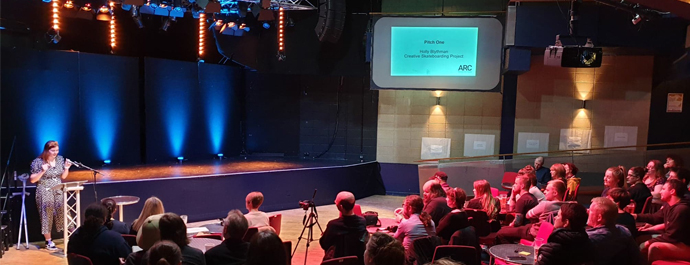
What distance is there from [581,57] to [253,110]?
282 inches

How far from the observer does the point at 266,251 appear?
3.13m

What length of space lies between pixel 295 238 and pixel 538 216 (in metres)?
3.45

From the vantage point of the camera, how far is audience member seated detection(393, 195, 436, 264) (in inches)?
190

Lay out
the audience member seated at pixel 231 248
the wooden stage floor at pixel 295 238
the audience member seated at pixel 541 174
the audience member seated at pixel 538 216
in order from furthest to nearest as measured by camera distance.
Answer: the audience member seated at pixel 541 174, the wooden stage floor at pixel 295 238, the audience member seated at pixel 538 216, the audience member seated at pixel 231 248

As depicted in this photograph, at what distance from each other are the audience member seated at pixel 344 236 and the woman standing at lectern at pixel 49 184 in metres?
4.10

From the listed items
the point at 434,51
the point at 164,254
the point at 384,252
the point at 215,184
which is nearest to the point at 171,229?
the point at 164,254

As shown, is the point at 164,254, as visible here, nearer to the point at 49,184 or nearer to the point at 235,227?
the point at 235,227

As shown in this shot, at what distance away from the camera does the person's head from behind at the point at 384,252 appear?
270 centimetres

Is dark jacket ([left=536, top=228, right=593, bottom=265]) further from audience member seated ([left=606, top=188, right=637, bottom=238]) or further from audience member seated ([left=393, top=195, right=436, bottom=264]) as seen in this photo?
audience member seated ([left=606, top=188, right=637, bottom=238])

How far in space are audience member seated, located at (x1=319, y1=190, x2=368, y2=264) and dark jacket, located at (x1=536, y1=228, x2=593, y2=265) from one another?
5.17 feet

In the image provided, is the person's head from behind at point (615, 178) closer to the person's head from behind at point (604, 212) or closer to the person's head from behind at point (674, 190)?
the person's head from behind at point (674, 190)

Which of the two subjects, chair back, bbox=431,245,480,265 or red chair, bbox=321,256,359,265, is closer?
red chair, bbox=321,256,359,265

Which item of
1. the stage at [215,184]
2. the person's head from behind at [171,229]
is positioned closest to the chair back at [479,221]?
the person's head from behind at [171,229]

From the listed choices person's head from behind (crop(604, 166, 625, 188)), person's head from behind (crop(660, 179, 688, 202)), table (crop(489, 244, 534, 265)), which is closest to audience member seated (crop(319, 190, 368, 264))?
table (crop(489, 244, 534, 265))
